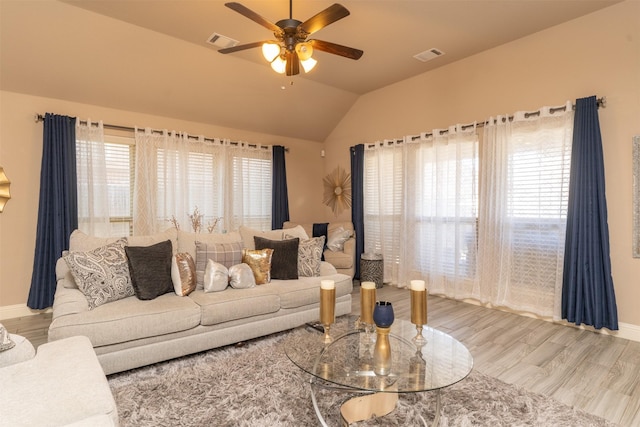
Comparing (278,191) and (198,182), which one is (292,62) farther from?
(278,191)

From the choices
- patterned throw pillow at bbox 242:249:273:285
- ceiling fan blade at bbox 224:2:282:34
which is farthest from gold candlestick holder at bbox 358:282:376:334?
ceiling fan blade at bbox 224:2:282:34

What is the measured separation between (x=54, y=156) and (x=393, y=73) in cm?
437

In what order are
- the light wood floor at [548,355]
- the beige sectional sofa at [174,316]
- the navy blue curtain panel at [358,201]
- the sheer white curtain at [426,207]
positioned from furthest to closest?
the navy blue curtain panel at [358,201] → the sheer white curtain at [426,207] → the beige sectional sofa at [174,316] → the light wood floor at [548,355]

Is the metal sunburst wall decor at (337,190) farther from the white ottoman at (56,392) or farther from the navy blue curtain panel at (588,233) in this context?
the white ottoman at (56,392)

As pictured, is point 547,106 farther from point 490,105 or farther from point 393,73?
point 393,73

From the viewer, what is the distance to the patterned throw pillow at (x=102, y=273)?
2463mm

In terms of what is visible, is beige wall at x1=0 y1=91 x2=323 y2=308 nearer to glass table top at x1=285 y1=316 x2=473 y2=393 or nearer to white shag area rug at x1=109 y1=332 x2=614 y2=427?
white shag area rug at x1=109 y1=332 x2=614 y2=427

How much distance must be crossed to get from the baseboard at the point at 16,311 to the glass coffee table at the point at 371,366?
3537 millimetres

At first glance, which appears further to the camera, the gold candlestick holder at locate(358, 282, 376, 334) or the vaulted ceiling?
the vaulted ceiling

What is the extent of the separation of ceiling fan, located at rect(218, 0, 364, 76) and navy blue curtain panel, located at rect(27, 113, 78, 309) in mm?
2459

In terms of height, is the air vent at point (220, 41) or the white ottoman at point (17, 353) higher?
the air vent at point (220, 41)

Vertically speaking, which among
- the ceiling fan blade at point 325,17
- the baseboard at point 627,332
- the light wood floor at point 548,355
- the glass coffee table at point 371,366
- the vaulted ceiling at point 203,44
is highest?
the vaulted ceiling at point 203,44

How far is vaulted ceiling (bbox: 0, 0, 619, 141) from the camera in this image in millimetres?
3066

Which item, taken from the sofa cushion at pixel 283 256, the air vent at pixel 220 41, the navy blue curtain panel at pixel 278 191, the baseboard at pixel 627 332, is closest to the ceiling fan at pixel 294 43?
the air vent at pixel 220 41
